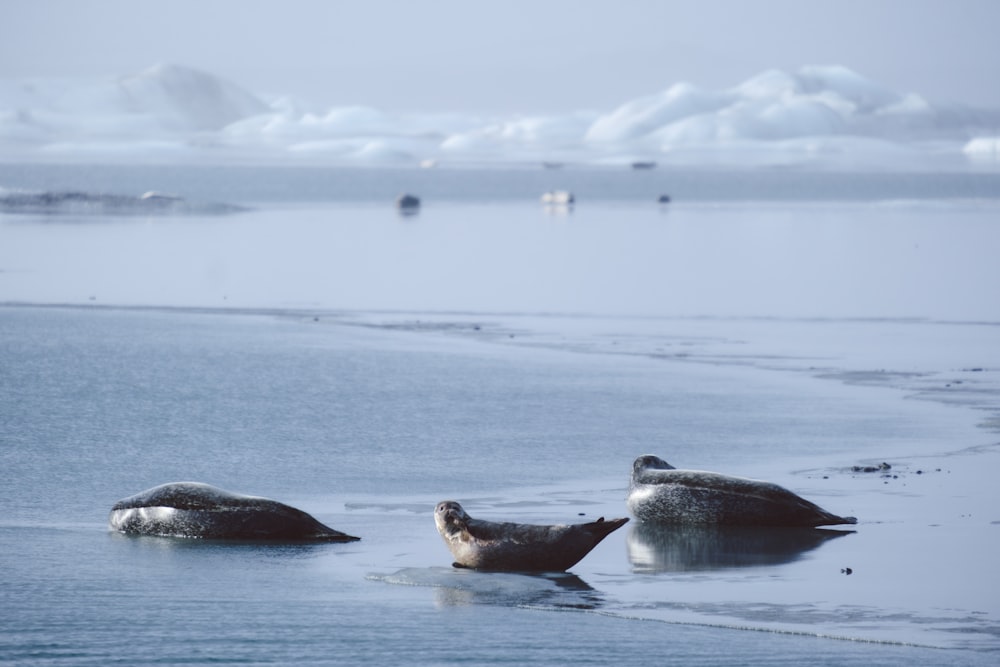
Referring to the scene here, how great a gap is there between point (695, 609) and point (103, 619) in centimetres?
351

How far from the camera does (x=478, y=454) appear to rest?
16.7 meters

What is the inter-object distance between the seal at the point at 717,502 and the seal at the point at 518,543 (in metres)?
1.68

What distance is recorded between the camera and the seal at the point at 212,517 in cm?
1263

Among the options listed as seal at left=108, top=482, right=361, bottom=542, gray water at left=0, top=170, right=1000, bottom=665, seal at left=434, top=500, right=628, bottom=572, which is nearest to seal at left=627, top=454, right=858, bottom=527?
gray water at left=0, top=170, right=1000, bottom=665

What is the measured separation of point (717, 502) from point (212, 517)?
12.4 feet

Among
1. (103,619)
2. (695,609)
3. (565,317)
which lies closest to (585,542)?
(695,609)

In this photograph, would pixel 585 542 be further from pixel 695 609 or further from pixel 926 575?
pixel 926 575

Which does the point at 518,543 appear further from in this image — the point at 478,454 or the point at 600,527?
the point at 478,454

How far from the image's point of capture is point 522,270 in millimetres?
43500

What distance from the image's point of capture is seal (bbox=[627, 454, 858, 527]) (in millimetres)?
13219

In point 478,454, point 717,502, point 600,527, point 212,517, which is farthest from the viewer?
point 478,454

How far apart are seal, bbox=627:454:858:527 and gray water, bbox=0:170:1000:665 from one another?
1.01 ft

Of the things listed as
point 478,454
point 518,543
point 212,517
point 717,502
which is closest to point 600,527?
point 518,543

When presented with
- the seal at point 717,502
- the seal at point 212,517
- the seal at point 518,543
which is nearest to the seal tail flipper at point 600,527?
the seal at point 518,543
